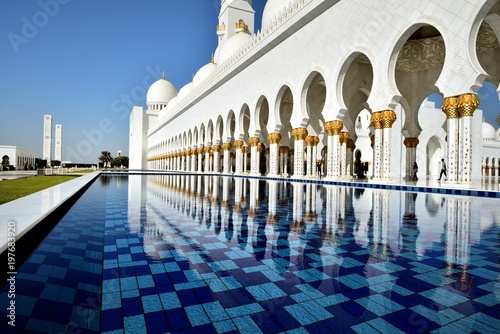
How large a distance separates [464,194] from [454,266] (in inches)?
235

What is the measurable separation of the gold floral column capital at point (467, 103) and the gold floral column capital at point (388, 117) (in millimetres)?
1754

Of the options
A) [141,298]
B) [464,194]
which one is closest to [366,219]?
[141,298]

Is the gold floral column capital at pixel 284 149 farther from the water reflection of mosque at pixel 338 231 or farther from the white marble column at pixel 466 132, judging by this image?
the water reflection of mosque at pixel 338 231

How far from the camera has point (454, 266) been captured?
1943 mm

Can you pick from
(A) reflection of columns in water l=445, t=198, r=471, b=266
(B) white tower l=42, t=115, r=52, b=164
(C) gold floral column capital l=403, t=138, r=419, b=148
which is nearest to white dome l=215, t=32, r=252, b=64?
(C) gold floral column capital l=403, t=138, r=419, b=148

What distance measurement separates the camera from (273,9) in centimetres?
1538

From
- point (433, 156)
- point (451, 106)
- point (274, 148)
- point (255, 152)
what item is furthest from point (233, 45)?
point (451, 106)

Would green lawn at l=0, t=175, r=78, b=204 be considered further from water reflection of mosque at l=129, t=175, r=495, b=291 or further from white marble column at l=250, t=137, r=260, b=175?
white marble column at l=250, t=137, r=260, b=175

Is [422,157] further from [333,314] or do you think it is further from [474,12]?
[333,314]

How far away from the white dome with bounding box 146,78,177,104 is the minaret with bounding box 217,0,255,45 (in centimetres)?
1629

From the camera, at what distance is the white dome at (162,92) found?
41.4 metres

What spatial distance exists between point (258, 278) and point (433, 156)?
23439 mm

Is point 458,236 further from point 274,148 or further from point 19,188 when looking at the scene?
point 274,148

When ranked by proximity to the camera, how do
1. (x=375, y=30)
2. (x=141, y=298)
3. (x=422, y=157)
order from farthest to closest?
(x=422, y=157)
(x=375, y=30)
(x=141, y=298)
